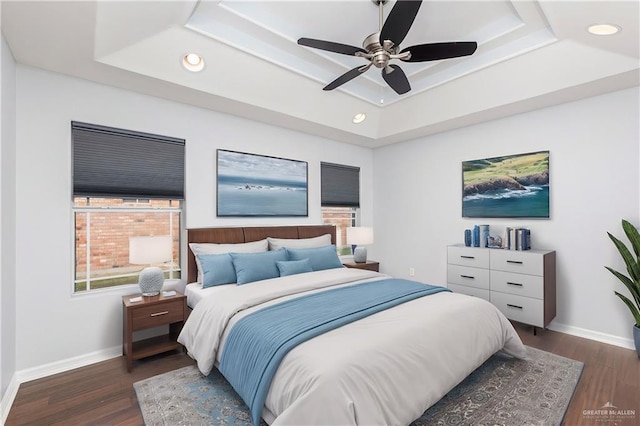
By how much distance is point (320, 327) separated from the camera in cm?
197

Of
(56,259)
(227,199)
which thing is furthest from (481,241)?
(56,259)

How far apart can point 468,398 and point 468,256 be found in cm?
204

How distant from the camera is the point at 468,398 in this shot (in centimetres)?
224

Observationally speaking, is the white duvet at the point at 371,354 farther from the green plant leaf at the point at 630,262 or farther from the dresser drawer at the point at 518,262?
the green plant leaf at the point at 630,262

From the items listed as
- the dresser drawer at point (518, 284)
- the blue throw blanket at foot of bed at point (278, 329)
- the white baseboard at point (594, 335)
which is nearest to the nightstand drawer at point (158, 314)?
the blue throw blanket at foot of bed at point (278, 329)

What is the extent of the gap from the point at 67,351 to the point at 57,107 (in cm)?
213

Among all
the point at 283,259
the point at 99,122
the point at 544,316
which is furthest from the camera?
the point at 283,259

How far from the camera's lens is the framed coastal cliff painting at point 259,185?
12.3 feet

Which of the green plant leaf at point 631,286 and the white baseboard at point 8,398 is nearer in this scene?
the white baseboard at point 8,398

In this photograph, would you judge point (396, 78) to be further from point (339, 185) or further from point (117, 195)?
point (117, 195)

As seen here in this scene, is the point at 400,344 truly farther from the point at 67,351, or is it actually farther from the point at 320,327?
the point at 67,351

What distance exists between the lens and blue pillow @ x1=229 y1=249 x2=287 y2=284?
10.2 feet

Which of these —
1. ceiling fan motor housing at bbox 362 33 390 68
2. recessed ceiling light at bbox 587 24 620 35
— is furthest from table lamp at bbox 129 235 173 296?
recessed ceiling light at bbox 587 24 620 35

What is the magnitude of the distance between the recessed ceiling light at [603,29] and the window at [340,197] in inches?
127
